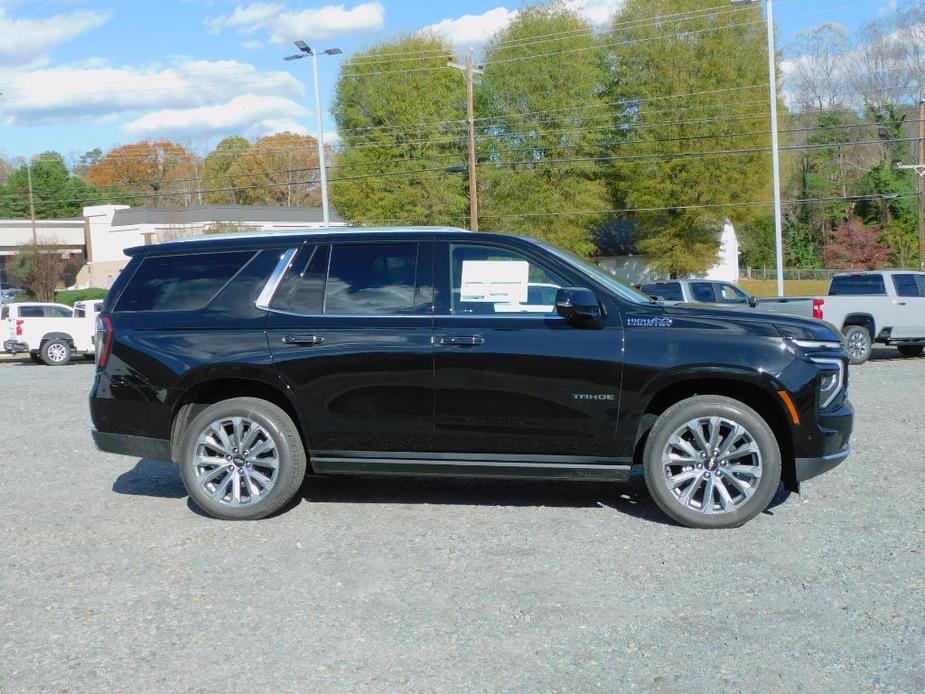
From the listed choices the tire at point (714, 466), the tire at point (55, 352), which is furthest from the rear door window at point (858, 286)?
the tire at point (55, 352)

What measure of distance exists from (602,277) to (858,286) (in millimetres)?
14921

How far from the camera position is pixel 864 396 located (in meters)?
12.8

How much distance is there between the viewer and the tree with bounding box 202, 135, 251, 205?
86.6 metres

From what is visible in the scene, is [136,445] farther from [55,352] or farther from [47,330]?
[47,330]

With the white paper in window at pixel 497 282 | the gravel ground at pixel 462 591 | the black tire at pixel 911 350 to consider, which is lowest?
the gravel ground at pixel 462 591

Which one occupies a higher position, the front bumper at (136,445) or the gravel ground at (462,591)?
the front bumper at (136,445)

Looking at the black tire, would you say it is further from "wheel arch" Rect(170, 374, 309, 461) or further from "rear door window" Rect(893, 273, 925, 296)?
"wheel arch" Rect(170, 374, 309, 461)

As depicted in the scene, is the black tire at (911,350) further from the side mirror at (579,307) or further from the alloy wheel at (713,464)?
the side mirror at (579,307)

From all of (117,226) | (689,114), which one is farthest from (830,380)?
(117,226)

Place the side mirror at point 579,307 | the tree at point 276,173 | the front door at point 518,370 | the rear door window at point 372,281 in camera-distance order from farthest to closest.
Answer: the tree at point 276,173 → the rear door window at point 372,281 → the front door at point 518,370 → the side mirror at point 579,307

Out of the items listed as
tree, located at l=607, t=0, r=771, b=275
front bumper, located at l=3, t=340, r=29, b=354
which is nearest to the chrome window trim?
front bumper, located at l=3, t=340, r=29, b=354

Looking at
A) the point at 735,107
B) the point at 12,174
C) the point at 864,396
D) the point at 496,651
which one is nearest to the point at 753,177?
the point at 735,107

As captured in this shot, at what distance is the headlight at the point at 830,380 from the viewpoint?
20.2ft

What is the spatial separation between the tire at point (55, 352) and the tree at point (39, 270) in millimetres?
34577
